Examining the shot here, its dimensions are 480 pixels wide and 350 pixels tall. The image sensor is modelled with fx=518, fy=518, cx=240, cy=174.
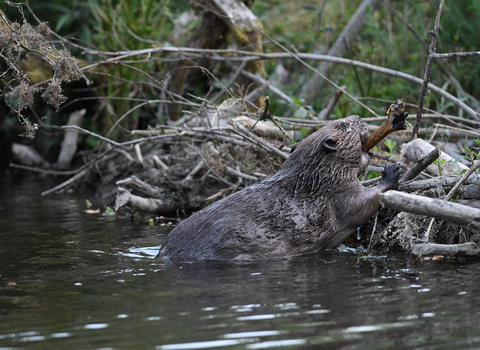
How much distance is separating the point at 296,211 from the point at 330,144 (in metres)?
0.65

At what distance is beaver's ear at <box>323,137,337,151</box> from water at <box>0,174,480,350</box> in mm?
866

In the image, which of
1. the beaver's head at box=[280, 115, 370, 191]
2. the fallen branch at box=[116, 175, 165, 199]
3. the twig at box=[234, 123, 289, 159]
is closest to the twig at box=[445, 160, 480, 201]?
the beaver's head at box=[280, 115, 370, 191]

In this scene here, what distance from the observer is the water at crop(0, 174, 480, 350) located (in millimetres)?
2305

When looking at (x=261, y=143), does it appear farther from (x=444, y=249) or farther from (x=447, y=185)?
(x=444, y=249)

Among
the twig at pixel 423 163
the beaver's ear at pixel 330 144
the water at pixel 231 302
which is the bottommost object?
the water at pixel 231 302

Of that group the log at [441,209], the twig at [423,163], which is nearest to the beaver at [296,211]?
the twig at [423,163]

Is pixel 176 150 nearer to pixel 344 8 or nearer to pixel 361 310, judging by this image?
pixel 361 310

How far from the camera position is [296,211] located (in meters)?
4.13

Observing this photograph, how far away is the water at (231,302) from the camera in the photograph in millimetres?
2305

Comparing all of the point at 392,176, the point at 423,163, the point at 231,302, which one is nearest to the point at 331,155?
the point at 392,176

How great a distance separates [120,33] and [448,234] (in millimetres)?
6905

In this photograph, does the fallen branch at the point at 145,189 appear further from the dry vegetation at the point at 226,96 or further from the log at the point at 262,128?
the log at the point at 262,128

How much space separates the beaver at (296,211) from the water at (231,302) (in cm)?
18

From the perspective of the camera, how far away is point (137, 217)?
6242mm
